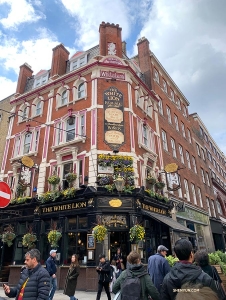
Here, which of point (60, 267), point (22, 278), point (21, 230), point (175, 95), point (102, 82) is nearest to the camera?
point (22, 278)

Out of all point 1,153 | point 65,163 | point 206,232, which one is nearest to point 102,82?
point 65,163

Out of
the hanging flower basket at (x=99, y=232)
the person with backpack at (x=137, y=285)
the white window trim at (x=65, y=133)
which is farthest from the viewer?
the white window trim at (x=65, y=133)

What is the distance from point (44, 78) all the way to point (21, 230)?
529 inches

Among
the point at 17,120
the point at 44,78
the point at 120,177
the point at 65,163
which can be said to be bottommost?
the point at 120,177

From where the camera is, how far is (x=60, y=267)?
12.2m

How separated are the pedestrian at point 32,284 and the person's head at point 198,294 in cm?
211

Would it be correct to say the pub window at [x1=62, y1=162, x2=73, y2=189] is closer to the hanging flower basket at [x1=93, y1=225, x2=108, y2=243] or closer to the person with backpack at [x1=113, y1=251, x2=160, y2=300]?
the hanging flower basket at [x1=93, y1=225, x2=108, y2=243]

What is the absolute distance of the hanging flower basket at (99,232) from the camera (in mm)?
11398

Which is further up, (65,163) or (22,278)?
(65,163)

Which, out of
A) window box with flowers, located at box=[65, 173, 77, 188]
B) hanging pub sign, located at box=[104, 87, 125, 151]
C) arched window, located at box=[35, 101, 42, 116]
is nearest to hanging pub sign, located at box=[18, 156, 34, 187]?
window box with flowers, located at box=[65, 173, 77, 188]

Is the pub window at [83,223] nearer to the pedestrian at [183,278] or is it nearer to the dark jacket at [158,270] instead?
the dark jacket at [158,270]

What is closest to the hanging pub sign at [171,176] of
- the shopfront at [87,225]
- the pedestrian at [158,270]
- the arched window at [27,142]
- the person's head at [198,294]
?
the shopfront at [87,225]

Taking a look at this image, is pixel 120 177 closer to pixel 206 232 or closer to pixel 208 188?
pixel 206 232

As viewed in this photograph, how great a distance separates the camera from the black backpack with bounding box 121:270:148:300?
3.50 meters
